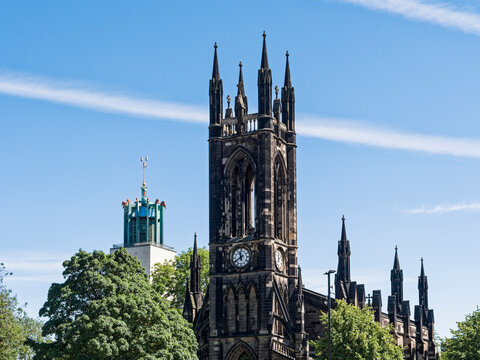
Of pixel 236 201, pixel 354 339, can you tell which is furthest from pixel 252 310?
pixel 236 201

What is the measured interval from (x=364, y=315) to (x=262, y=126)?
61.0ft

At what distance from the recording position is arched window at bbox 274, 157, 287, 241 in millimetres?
87938

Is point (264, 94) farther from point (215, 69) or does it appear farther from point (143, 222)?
point (143, 222)

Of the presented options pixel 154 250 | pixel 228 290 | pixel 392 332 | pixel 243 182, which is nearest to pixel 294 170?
pixel 243 182

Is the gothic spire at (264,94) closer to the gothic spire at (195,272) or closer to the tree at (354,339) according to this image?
the gothic spire at (195,272)

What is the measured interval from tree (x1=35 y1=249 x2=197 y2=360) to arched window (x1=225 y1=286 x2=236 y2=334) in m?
19.6

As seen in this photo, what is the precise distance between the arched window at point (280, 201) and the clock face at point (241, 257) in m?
3.41

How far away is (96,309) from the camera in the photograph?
5897 centimetres

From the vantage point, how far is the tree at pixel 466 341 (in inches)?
3305

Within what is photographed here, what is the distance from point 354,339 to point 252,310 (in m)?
9.71

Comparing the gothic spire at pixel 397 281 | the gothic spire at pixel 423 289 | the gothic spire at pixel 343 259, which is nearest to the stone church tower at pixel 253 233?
the gothic spire at pixel 343 259

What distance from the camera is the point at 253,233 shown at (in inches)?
3423

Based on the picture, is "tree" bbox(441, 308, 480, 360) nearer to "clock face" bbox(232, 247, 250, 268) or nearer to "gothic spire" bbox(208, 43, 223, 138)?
"clock face" bbox(232, 247, 250, 268)

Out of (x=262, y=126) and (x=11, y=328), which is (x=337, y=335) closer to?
(x=262, y=126)
